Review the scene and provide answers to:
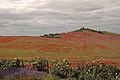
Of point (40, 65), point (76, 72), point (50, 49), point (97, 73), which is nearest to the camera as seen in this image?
point (97, 73)

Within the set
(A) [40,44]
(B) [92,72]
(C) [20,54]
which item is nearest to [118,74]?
(B) [92,72]

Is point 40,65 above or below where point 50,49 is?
above

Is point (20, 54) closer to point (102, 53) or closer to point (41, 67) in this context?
point (102, 53)

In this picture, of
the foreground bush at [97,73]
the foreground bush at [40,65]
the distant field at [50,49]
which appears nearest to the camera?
the foreground bush at [97,73]

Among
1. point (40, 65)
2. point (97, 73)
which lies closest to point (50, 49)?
point (40, 65)

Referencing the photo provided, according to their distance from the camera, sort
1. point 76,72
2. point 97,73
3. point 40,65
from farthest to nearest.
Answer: point 40,65 < point 76,72 < point 97,73

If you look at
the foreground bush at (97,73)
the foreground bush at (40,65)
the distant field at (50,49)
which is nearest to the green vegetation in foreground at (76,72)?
the foreground bush at (97,73)

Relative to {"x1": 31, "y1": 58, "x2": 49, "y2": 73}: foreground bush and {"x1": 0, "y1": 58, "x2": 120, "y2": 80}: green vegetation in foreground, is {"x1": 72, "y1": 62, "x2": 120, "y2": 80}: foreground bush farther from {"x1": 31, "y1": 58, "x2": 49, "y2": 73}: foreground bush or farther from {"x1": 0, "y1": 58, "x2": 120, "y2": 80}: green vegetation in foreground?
{"x1": 31, "y1": 58, "x2": 49, "y2": 73}: foreground bush

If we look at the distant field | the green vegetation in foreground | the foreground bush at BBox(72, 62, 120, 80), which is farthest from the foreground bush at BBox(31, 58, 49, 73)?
the distant field

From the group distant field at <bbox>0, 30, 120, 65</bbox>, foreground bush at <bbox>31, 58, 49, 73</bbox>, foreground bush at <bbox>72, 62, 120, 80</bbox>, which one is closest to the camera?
foreground bush at <bbox>72, 62, 120, 80</bbox>

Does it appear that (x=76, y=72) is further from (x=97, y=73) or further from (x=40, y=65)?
(x=40, y=65)

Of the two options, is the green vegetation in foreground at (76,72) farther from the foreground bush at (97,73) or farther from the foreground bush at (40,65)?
the foreground bush at (40,65)

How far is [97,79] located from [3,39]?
39344 mm

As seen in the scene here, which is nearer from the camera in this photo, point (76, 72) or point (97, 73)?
point (97, 73)
